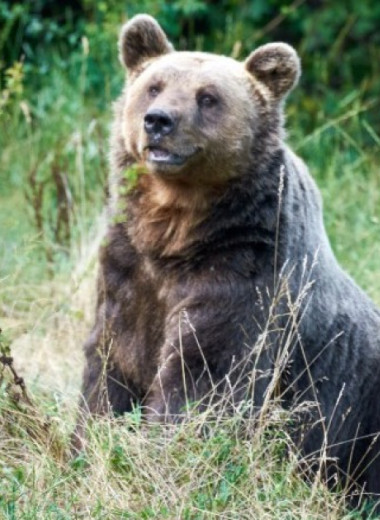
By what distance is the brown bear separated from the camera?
6.56 m

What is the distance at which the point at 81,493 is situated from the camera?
582 centimetres

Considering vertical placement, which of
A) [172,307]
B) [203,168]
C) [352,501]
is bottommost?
[352,501]

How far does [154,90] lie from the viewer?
6.87 meters

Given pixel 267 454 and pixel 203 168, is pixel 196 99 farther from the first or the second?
pixel 267 454

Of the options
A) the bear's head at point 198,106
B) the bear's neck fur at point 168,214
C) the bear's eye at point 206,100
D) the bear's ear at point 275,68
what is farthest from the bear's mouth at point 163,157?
the bear's ear at point 275,68

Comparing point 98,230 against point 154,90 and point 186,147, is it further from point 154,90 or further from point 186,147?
point 186,147

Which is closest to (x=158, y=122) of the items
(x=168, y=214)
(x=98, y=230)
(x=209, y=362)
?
(x=168, y=214)

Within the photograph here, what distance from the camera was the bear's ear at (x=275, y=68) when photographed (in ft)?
23.4

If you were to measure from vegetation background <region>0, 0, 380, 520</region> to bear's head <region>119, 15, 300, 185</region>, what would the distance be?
0.60m

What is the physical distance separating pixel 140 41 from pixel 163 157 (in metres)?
0.88

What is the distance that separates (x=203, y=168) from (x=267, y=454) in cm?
137

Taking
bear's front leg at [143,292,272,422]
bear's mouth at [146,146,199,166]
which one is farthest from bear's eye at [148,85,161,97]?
bear's front leg at [143,292,272,422]

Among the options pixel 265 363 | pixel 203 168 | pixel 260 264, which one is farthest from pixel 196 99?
pixel 265 363

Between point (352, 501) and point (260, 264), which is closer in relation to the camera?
point (260, 264)
